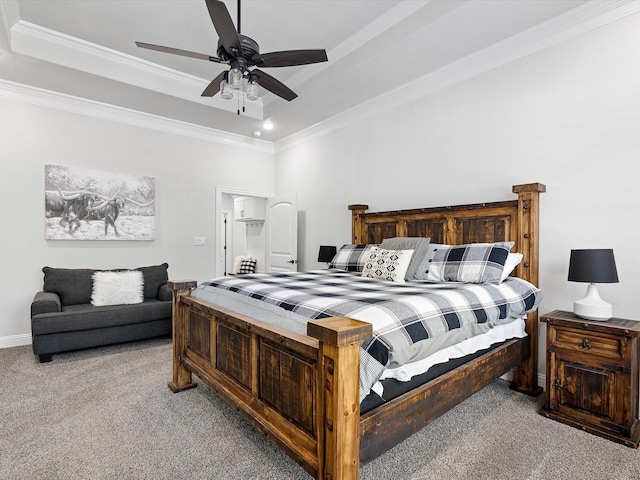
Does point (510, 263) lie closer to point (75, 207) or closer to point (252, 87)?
point (252, 87)

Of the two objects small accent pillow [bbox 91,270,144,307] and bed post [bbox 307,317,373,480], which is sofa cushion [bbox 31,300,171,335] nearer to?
small accent pillow [bbox 91,270,144,307]

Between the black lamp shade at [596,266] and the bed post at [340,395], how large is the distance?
1.72 metres

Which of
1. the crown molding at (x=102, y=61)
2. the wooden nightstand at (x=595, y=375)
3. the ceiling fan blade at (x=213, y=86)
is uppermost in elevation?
the crown molding at (x=102, y=61)

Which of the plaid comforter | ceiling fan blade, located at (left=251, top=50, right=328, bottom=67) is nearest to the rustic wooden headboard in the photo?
the plaid comforter

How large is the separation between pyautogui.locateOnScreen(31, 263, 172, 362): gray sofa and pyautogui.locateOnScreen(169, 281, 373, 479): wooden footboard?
5.22 ft

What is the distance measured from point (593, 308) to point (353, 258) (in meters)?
1.98

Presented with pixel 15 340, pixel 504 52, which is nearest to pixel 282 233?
pixel 15 340

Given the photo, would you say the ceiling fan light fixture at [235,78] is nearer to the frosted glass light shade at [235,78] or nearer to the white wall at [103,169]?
the frosted glass light shade at [235,78]

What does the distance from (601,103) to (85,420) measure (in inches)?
163

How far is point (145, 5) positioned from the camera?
2826 mm

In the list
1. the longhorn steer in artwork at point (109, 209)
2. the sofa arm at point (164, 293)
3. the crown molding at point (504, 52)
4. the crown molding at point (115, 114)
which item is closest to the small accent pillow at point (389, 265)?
the crown molding at point (504, 52)

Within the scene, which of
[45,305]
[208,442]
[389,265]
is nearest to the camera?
[208,442]

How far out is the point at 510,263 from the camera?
260cm

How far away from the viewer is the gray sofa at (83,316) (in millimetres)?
3205
